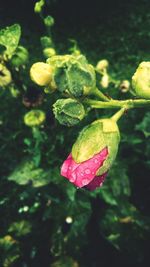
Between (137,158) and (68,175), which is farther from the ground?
(68,175)

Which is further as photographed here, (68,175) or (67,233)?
(67,233)

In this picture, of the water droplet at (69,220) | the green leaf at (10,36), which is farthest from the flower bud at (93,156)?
the water droplet at (69,220)

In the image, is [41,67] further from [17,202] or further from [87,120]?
[17,202]

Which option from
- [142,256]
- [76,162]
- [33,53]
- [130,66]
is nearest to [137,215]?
[142,256]

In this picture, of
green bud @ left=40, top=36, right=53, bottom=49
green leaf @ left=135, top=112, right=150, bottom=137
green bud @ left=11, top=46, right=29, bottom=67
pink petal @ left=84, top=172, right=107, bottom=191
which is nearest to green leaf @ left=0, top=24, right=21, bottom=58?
green bud @ left=11, top=46, right=29, bottom=67

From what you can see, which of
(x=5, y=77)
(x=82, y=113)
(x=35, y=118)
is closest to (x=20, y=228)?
(x=35, y=118)

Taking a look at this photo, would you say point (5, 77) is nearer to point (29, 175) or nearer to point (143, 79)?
point (29, 175)

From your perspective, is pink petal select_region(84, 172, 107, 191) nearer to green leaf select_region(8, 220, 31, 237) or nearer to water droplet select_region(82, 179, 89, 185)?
water droplet select_region(82, 179, 89, 185)

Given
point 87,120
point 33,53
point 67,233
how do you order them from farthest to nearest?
point 33,53, point 67,233, point 87,120
